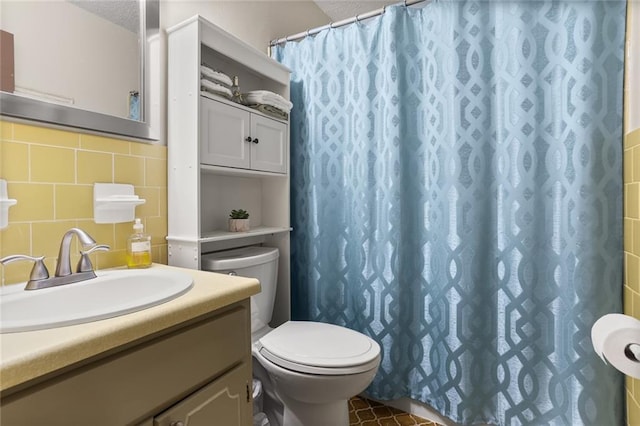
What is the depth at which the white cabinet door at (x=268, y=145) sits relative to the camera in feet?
4.91

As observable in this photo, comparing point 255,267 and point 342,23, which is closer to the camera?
point 255,267

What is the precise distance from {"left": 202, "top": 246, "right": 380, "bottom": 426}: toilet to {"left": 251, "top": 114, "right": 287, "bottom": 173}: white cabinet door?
0.41 m

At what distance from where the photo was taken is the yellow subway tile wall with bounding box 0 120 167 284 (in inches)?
34.8

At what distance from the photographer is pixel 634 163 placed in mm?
1096

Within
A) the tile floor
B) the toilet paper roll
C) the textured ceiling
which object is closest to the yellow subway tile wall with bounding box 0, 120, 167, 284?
the textured ceiling

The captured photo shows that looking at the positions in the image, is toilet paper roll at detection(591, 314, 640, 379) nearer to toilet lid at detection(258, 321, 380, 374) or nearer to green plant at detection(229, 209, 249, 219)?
toilet lid at detection(258, 321, 380, 374)

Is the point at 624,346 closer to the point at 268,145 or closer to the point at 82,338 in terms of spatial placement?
the point at 82,338

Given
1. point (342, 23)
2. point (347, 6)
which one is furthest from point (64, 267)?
point (347, 6)

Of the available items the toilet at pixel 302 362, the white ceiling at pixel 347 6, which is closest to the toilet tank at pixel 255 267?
the toilet at pixel 302 362

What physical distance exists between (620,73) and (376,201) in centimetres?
99

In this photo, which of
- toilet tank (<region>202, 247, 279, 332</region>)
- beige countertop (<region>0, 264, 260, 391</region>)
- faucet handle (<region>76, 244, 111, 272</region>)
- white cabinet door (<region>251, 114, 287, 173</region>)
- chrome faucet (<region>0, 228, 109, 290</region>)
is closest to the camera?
beige countertop (<region>0, 264, 260, 391</region>)

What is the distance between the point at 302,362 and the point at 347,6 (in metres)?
2.03

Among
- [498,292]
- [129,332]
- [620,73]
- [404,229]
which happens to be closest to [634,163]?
[620,73]

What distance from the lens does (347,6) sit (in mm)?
2068
